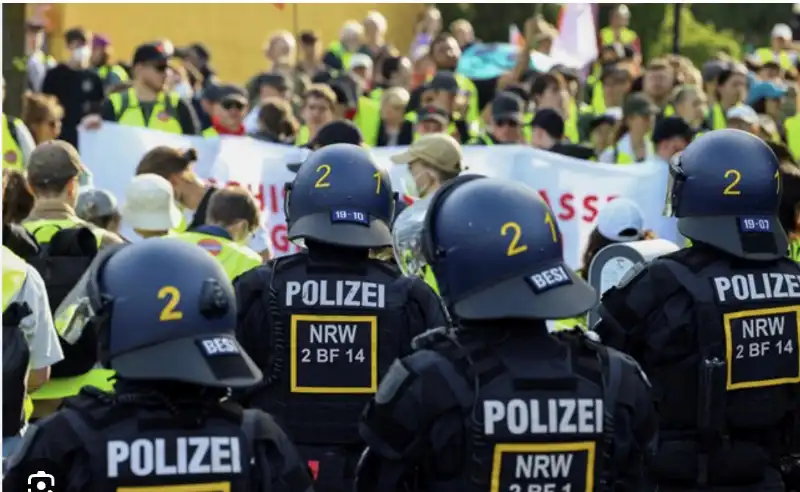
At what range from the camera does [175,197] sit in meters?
9.73

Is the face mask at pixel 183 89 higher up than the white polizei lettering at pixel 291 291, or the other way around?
the white polizei lettering at pixel 291 291

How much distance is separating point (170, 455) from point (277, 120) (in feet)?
26.5

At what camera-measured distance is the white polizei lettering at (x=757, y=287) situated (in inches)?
228

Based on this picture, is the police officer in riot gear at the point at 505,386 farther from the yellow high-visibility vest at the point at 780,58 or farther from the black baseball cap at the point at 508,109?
the yellow high-visibility vest at the point at 780,58

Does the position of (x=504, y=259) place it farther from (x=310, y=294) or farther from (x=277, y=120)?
(x=277, y=120)

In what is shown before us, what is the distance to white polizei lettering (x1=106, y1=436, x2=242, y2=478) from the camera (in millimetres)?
4156

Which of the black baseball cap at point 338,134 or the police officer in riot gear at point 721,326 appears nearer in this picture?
the police officer in riot gear at point 721,326

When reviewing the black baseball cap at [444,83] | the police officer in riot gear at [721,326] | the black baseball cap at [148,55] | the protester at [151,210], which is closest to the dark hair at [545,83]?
the black baseball cap at [444,83]

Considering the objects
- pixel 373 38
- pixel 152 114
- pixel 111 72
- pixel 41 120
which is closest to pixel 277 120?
pixel 152 114

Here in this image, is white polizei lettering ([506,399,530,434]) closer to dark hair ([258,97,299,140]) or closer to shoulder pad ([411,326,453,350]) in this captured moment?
shoulder pad ([411,326,453,350])

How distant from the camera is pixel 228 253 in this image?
24.6 feet

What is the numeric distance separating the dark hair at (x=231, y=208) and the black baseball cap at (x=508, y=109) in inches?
202

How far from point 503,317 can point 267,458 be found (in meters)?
0.71

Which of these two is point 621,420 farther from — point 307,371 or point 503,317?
point 307,371
